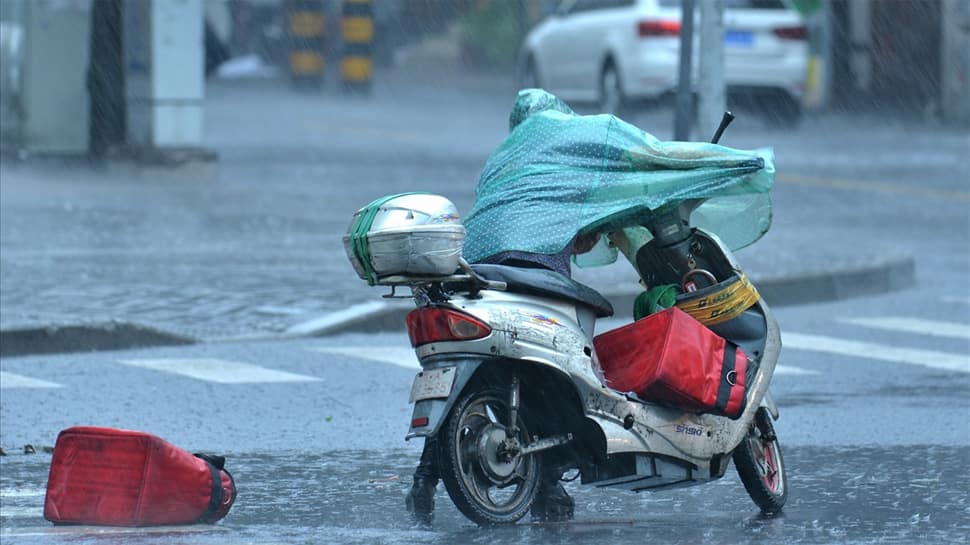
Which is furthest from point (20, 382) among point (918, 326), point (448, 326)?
point (918, 326)

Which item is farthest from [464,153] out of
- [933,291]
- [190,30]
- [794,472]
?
[794,472]

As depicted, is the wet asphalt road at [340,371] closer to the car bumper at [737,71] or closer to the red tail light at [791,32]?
the car bumper at [737,71]

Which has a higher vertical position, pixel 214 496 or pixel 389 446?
pixel 214 496

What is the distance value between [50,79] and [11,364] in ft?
29.8

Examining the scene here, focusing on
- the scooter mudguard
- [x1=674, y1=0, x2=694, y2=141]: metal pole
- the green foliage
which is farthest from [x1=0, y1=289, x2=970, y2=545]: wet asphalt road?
the green foliage

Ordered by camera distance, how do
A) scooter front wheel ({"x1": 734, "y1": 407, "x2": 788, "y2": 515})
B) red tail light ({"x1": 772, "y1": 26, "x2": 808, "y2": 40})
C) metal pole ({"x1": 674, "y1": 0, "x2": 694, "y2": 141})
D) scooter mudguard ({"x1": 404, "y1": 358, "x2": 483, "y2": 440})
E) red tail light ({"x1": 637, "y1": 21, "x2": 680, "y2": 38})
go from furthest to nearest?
red tail light ({"x1": 772, "y1": 26, "x2": 808, "y2": 40}) < red tail light ({"x1": 637, "y1": 21, "x2": 680, "y2": 38}) < metal pole ({"x1": 674, "y1": 0, "x2": 694, "y2": 141}) < scooter front wheel ({"x1": 734, "y1": 407, "x2": 788, "y2": 515}) < scooter mudguard ({"x1": 404, "y1": 358, "x2": 483, "y2": 440})

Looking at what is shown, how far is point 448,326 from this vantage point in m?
5.97

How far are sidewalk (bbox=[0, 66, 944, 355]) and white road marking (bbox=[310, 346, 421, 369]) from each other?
1.23 ft

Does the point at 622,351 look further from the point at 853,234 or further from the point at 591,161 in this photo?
the point at 853,234

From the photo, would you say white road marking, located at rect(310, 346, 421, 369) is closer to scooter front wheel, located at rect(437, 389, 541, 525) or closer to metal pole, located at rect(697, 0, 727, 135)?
scooter front wheel, located at rect(437, 389, 541, 525)

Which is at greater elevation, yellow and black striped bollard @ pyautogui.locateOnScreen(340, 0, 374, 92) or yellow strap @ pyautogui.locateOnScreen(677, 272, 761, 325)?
yellow strap @ pyautogui.locateOnScreen(677, 272, 761, 325)

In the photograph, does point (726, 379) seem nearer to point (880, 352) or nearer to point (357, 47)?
point (880, 352)

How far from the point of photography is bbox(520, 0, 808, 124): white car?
74.3 feet

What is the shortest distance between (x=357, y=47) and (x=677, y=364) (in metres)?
25.5
